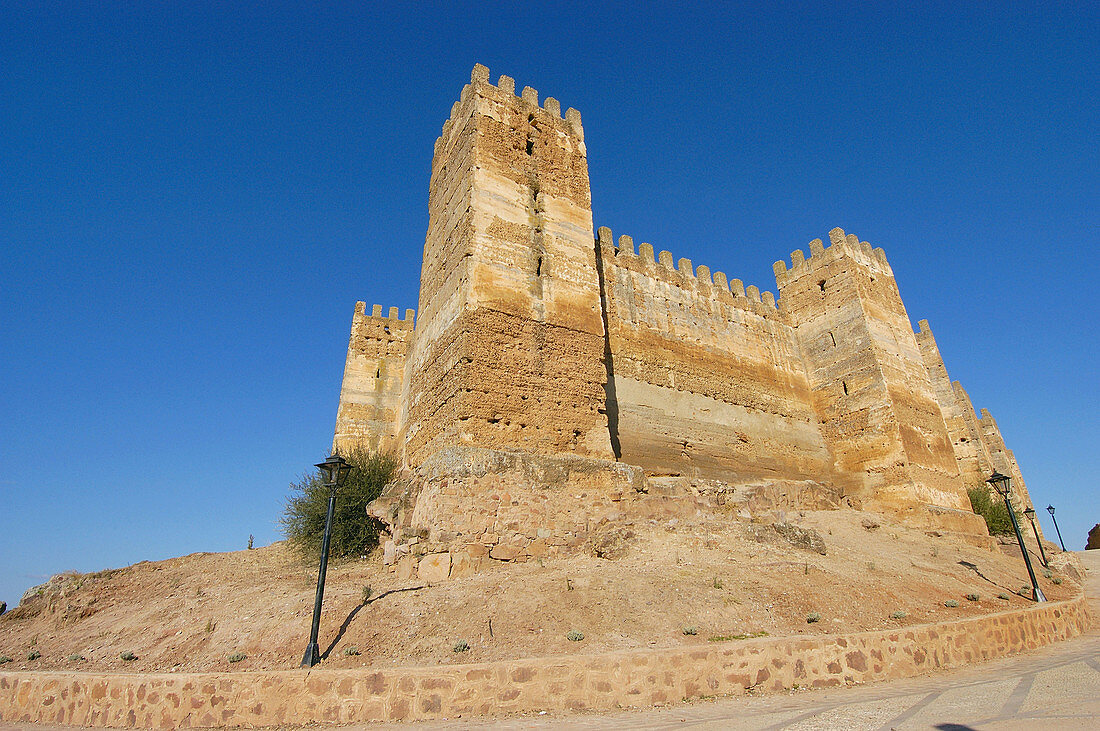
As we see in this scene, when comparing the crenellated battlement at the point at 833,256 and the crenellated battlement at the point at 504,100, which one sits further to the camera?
the crenellated battlement at the point at 833,256

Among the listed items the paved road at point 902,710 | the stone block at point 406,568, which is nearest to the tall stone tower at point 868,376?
the paved road at point 902,710

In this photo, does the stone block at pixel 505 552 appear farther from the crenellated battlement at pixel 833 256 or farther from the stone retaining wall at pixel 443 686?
the crenellated battlement at pixel 833 256

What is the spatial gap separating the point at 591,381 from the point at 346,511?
271 inches

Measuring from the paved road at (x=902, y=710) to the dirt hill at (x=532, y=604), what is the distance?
0.99m

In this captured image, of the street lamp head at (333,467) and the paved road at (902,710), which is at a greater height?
the street lamp head at (333,467)

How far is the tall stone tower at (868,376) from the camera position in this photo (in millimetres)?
17016

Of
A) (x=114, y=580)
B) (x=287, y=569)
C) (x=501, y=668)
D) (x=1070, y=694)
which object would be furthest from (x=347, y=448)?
(x=1070, y=694)

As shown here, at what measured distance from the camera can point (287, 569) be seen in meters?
13.0

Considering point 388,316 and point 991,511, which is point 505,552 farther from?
point 991,511

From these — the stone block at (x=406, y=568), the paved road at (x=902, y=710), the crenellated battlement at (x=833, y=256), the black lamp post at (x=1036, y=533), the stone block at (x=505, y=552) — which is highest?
the crenellated battlement at (x=833, y=256)

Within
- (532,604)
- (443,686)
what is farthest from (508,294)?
(443,686)

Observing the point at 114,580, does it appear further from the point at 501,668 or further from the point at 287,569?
the point at 501,668

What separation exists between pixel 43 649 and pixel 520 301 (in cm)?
983

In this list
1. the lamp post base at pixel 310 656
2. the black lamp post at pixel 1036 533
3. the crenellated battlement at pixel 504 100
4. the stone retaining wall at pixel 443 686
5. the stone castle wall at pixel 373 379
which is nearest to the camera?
the stone retaining wall at pixel 443 686
